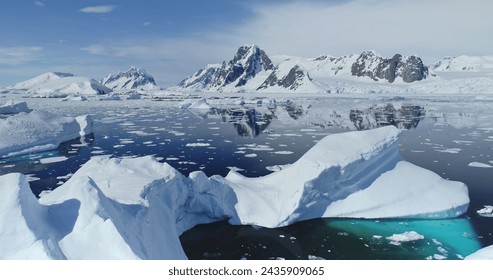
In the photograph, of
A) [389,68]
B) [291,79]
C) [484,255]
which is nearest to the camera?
[484,255]

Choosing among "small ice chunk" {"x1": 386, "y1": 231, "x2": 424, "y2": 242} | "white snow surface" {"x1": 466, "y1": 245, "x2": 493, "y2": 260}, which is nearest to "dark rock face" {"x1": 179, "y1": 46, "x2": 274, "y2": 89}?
"small ice chunk" {"x1": 386, "y1": 231, "x2": 424, "y2": 242}

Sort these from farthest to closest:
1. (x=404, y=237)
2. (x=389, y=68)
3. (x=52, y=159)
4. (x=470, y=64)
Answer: (x=470, y=64)
(x=389, y=68)
(x=52, y=159)
(x=404, y=237)

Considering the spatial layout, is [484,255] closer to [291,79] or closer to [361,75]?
[291,79]

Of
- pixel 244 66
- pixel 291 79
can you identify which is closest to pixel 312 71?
pixel 291 79

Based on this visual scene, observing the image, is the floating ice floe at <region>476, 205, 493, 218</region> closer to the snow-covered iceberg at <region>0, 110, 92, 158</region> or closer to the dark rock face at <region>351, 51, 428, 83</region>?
the snow-covered iceberg at <region>0, 110, 92, 158</region>

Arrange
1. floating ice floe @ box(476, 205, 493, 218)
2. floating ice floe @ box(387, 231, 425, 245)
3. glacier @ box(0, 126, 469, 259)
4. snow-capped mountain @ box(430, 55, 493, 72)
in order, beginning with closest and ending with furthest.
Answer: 1. glacier @ box(0, 126, 469, 259)
2. floating ice floe @ box(387, 231, 425, 245)
3. floating ice floe @ box(476, 205, 493, 218)
4. snow-capped mountain @ box(430, 55, 493, 72)

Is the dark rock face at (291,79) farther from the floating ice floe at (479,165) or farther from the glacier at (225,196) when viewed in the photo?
the glacier at (225,196)
